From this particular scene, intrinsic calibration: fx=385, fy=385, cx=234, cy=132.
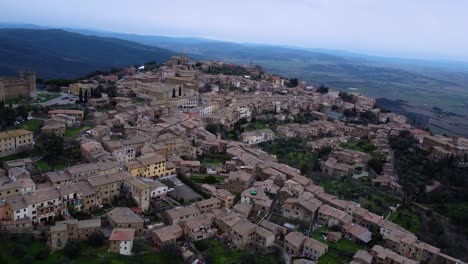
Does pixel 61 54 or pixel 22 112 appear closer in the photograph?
pixel 22 112

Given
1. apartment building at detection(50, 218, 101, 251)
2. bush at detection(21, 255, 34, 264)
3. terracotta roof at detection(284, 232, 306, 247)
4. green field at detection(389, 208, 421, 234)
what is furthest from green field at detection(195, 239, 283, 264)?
green field at detection(389, 208, 421, 234)

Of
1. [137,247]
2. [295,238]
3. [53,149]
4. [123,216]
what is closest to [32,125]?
[53,149]

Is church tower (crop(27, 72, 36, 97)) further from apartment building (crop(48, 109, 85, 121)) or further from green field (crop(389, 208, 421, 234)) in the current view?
green field (crop(389, 208, 421, 234))

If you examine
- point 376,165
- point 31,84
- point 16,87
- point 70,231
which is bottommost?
point 70,231

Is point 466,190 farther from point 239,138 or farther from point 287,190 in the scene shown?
point 239,138

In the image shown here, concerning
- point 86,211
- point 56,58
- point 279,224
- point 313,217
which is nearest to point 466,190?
point 313,217

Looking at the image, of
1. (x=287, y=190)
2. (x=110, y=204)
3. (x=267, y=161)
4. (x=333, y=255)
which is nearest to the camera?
(x=333, y=255)

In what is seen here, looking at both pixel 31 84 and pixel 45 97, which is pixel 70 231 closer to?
pixel 45 97
